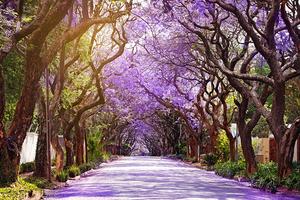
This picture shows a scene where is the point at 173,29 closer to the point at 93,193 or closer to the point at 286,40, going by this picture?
the point at 286,40

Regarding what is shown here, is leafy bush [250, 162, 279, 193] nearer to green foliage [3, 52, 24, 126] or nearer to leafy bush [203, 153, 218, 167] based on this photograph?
green foliage [3, 52, 24, 126]

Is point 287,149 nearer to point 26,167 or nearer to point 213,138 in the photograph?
point 26,167

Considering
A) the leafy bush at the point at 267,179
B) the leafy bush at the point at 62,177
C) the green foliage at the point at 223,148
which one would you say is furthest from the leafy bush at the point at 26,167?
the leafy bush at the point at 267,179

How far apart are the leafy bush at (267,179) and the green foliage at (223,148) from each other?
50.4ft

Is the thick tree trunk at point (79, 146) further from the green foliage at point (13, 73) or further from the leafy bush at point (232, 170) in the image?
the green foliage at point (13, 73)

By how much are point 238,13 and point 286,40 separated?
5.36 meters

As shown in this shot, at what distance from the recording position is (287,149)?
2206 cm

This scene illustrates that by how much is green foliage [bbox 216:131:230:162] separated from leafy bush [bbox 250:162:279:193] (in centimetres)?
1536

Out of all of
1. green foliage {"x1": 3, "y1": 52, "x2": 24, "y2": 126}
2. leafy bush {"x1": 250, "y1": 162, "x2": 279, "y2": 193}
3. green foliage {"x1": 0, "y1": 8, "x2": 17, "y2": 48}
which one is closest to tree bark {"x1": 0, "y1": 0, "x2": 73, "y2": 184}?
green foliage {"x1": 0, "y1": 8, "x2": 17, "y2": 48}

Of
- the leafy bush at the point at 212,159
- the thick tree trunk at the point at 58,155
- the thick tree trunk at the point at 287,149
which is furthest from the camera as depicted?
the leafy bush at the point at 212,159

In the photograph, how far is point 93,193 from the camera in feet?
67.2

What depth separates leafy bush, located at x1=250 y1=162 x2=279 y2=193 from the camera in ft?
72.4

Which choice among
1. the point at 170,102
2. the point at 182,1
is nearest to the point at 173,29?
the point at 182,1

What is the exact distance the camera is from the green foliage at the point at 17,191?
14.8 m
